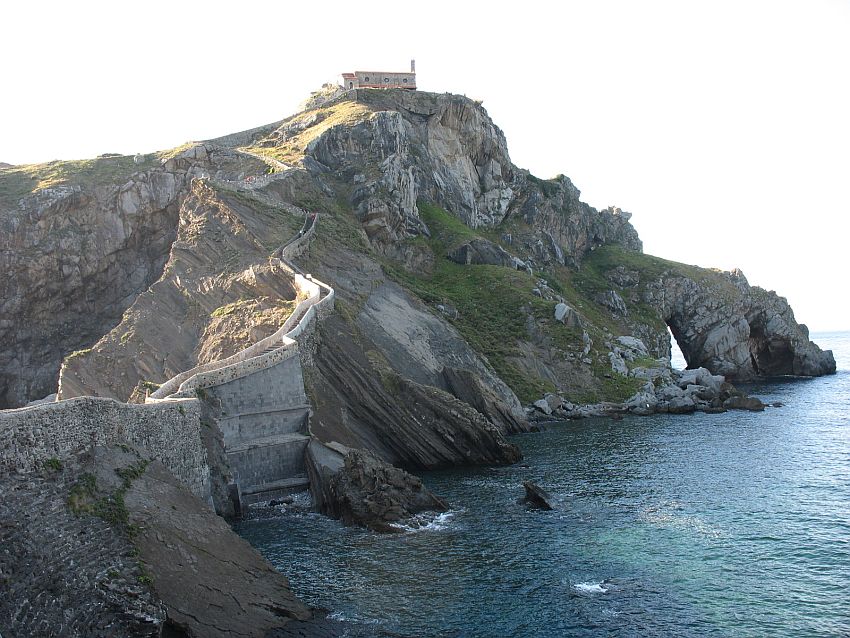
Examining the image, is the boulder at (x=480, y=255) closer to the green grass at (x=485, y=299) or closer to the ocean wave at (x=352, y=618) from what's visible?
the green grass at (x=485, y=299)

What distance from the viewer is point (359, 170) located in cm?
9719

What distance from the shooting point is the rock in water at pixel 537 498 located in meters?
42.4

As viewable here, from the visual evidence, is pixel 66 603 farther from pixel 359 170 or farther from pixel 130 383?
pixel 359 170

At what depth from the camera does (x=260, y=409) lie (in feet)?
155

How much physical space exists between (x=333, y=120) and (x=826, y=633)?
95236 millimetres

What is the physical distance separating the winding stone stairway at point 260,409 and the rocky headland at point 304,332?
0.81 feet

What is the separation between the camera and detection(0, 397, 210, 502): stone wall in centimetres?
2516

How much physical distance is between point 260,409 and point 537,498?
62.6ft

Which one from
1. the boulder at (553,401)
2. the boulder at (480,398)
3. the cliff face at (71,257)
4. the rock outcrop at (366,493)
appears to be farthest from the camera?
the cliff face at (71,257)

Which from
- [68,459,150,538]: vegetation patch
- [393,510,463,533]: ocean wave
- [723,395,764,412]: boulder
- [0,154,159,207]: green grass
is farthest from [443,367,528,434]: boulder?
[0,154,159,207]: green grass

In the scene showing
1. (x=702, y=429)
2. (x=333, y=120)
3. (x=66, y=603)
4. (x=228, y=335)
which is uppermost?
(x=333, y=120)

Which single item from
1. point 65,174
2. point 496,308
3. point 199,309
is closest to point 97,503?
point 199,309

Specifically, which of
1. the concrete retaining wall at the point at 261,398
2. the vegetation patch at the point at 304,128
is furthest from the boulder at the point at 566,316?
the concrete retaining wall at the point at 261,398

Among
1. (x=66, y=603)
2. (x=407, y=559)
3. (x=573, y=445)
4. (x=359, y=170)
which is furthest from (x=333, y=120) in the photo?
(x=66, y=603)
